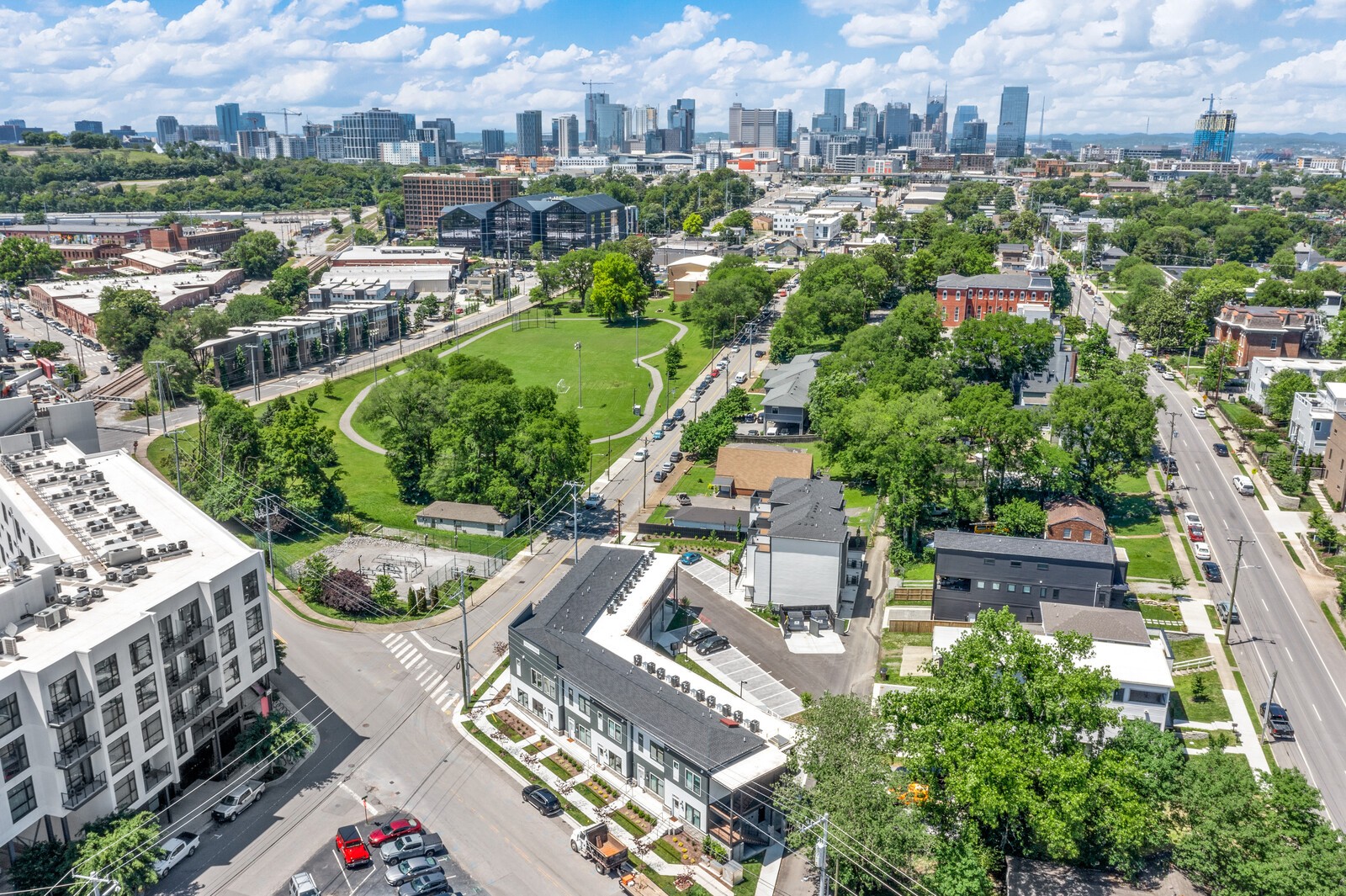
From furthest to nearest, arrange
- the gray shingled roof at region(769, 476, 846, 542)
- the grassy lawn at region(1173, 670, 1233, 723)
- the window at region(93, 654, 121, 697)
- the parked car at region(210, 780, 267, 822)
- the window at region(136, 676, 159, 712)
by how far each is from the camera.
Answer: the gray shingled roof at region(769, 476, 846, 542), the grassy lawn at region(1173, 670, 1233, 723), the parked car at region(210, 780, 267, 822), the window at region(136, 676, 159, 712), the window at region(93, 654, 121, 697)

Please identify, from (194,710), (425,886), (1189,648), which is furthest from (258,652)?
(1189,648)

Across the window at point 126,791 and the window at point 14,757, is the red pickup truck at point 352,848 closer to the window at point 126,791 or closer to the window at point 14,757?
the window at point 126,791

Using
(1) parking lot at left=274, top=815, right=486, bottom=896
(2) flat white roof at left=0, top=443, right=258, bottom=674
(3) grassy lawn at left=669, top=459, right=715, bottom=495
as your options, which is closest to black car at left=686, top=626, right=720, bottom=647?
(1) parking lot at left=274, top=815, right=486, bottom=896

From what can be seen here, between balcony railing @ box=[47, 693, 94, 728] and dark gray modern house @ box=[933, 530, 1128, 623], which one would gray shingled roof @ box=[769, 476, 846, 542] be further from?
balcony railing @ box=[47, 693, 94, 728]

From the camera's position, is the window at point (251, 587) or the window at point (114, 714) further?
the window at point (251, 587)

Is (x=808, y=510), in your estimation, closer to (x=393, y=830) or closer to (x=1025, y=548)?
(x=1025, y=548)

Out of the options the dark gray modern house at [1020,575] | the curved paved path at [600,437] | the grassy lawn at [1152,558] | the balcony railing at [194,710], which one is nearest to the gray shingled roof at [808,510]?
the dark gray modern house at [1020,575]
